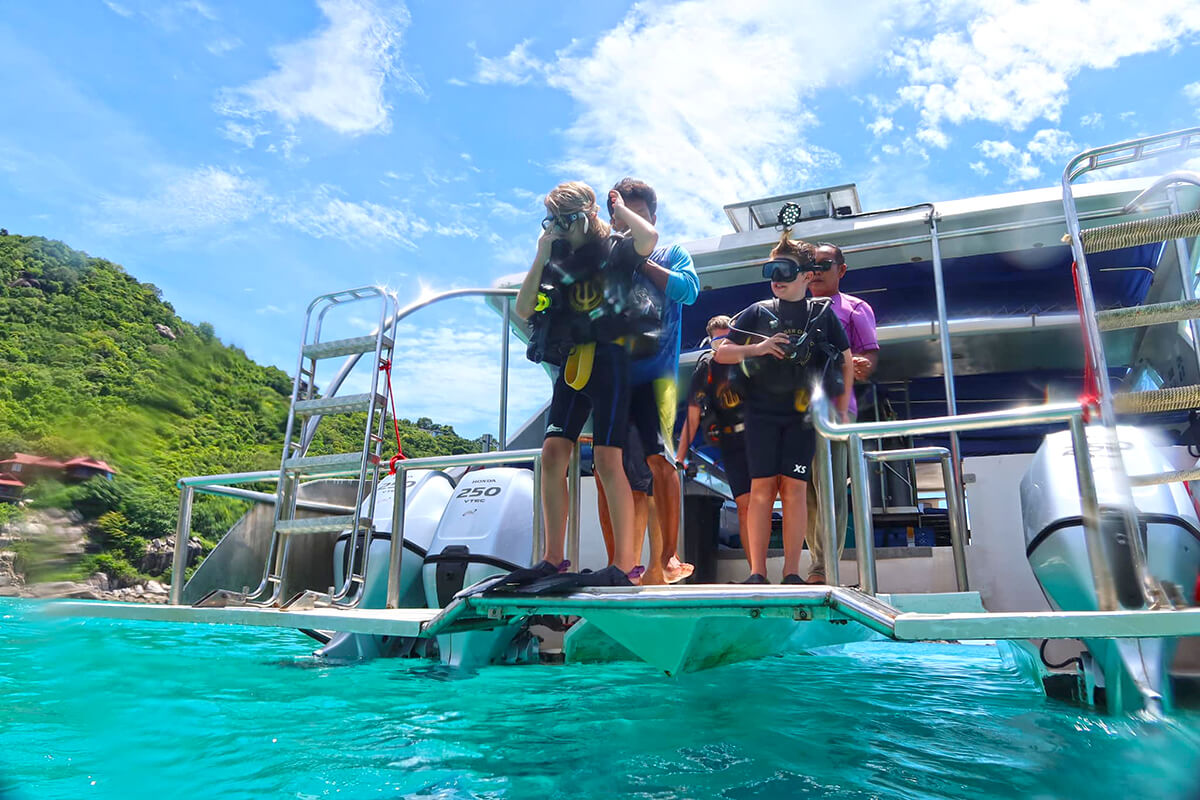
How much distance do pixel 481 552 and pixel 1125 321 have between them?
3353 millimetres

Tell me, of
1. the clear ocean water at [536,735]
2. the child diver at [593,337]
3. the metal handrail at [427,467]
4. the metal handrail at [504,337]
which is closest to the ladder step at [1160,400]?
the clear ocean water at [536,735]

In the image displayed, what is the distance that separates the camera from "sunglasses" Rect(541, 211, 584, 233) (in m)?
2.51

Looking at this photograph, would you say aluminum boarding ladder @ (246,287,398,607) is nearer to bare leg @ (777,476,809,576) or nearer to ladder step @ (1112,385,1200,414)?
bare leg @ (777,476,809,576)

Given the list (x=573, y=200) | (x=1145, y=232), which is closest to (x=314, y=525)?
(x=573, y=200)

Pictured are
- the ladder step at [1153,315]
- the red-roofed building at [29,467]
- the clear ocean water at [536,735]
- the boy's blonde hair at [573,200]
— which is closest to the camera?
the red-roofed building at [29,467]

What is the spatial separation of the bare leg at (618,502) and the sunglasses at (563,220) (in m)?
0.72

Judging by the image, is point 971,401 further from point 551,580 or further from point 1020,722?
point 551,580

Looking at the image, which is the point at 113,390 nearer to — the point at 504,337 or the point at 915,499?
the point at 504,337

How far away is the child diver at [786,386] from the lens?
299 centimetres

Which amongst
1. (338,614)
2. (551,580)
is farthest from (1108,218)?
(338,614)

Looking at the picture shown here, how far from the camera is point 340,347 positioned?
3555 millimetres

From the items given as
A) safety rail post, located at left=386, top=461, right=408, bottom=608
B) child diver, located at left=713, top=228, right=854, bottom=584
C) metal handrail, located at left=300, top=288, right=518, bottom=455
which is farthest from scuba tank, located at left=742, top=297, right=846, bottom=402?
metal handrail, located at left=300, top=288, right=518, bottom=455

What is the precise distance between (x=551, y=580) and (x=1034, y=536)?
214 centimetres

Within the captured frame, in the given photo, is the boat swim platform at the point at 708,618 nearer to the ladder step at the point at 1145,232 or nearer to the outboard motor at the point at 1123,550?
the outboard motor at the point at 1123,550
